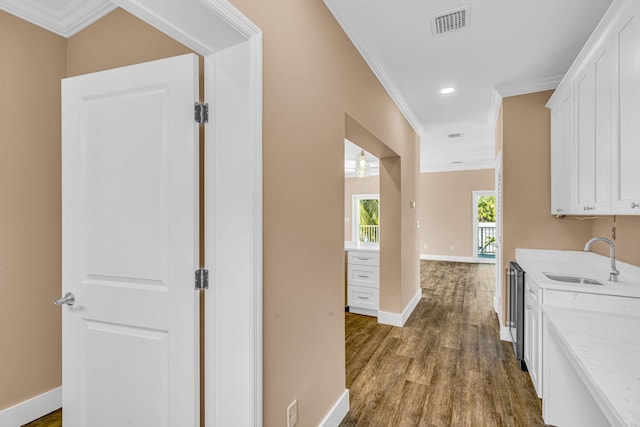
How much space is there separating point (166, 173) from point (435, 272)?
22.3 ft

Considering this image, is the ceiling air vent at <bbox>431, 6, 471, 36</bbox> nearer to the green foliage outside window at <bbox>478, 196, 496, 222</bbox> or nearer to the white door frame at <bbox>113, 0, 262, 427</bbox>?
the white door frame at <bbox>113, 0, 262, 427</bbox>

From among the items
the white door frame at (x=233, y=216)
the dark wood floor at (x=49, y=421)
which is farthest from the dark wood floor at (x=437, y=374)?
the dark wood floor at (x=49, y=421)

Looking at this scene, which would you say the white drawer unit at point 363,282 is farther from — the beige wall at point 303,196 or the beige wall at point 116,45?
the beige wall at point 116,45

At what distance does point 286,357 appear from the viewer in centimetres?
148

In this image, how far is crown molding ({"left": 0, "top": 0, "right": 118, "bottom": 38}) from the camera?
191 cm

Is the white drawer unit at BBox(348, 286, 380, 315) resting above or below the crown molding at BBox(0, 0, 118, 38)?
below

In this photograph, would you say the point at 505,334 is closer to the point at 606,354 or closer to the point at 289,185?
the point at 606,354

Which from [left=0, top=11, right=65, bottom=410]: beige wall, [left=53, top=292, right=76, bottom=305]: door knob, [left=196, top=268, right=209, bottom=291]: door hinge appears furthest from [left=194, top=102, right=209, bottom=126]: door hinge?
[left=0, top=11, right=65, bottom=410]: beige wall

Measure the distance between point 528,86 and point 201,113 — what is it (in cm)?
333

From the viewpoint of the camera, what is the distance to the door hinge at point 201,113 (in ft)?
4.28

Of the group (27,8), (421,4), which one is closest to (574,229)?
(421,4)

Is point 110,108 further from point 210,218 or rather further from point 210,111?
point 210,218

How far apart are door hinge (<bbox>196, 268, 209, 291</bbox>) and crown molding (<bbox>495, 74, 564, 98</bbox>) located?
341 cm

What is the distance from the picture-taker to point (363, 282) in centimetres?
412
